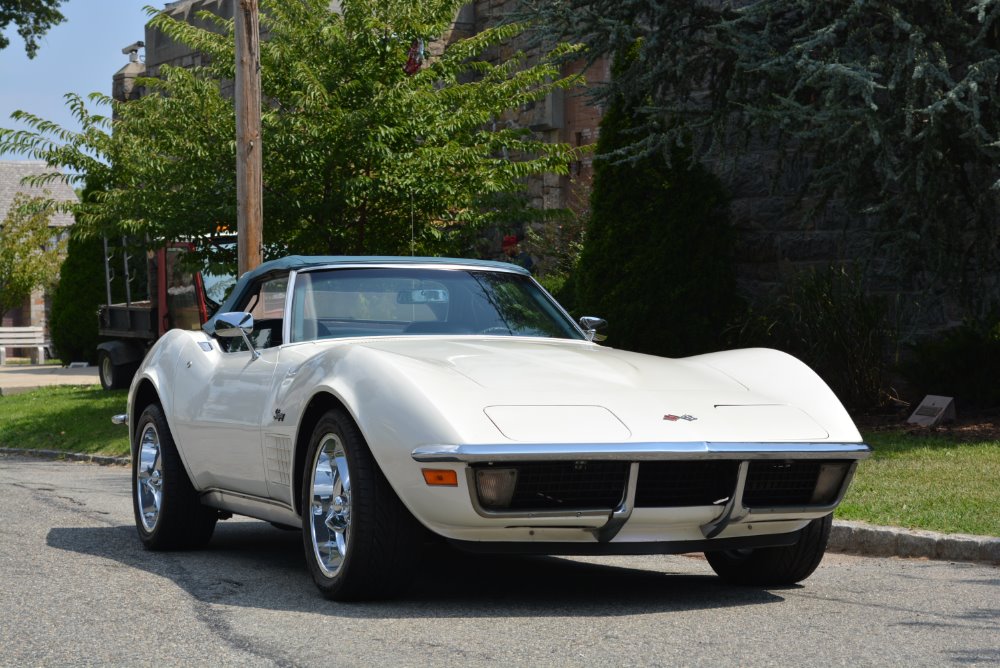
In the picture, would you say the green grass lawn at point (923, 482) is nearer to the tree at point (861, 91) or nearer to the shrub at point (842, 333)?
the shrub at point (842, 333)

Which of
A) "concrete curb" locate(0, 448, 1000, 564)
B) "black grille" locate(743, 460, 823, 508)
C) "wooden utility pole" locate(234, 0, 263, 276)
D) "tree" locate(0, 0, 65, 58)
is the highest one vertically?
"tree" locate(0, 0, 65, 58)

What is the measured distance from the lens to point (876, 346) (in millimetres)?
13578

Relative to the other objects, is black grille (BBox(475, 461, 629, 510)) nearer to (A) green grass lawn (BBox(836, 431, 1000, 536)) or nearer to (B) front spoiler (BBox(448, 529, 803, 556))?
(B) front spoiler (BBox(448, 529, 803, 556))

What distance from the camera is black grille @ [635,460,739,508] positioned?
5.61 metres

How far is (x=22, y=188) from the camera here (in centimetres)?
5781

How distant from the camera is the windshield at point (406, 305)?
702cm

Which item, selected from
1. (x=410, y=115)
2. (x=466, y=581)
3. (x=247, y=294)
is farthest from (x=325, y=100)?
(x=466, y=581)

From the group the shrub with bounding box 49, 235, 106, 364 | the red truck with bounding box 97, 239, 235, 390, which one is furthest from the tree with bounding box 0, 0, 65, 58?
the red truck with bounding box 97, 239, 235, 390

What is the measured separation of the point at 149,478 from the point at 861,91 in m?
6.11

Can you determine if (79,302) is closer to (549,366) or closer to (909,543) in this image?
(909,543)

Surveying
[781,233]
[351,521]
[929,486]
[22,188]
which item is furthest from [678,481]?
[22,188]

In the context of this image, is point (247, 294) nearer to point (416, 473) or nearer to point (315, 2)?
point (416, 473)

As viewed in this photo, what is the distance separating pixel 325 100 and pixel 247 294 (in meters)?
7.84

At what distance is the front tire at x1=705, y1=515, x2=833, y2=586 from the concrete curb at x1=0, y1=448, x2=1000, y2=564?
4.34 feet
